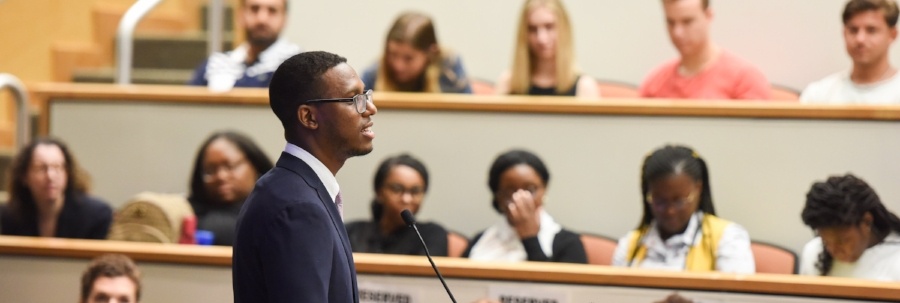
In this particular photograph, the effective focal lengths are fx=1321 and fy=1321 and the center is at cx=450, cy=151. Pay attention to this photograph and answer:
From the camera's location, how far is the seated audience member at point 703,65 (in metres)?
4.67

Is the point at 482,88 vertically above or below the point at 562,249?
above

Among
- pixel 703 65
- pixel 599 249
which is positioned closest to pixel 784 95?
pixel 703 65

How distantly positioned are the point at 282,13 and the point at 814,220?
7.67ft

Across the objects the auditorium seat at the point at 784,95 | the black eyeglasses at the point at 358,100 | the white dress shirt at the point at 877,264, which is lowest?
the white dress shirt at the point at 877,264

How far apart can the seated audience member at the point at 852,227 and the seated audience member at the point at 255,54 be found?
221cm

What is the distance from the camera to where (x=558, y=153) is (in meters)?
4.70

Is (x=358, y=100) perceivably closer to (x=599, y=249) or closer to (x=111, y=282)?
(x=111, y=282)

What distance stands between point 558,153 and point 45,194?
1829 millimetres

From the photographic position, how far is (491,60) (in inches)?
252

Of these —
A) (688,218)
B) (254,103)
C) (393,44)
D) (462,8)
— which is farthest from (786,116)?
(462,8)

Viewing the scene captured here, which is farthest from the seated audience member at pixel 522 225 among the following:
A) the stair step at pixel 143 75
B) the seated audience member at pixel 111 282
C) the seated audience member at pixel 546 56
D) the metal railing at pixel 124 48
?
the stair step at pixel 143 75

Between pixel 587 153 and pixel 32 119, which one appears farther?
pixel 32 119

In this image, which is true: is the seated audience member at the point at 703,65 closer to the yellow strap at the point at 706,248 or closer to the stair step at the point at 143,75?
the yellow strap at the point at 706,248

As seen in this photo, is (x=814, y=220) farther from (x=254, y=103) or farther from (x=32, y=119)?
(x=32, y=119)
